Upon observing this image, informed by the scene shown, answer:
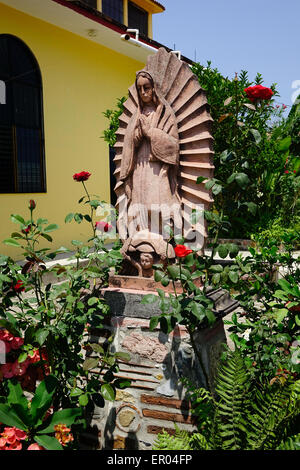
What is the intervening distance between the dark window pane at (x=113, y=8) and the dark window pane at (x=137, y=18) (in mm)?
446

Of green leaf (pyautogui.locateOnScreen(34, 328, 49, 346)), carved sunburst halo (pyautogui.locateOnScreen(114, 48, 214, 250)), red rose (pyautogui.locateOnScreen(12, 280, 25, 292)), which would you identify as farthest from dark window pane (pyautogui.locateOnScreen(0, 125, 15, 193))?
green leaf (pyautogui.locateOnScreen(34, 328, 49, 346))

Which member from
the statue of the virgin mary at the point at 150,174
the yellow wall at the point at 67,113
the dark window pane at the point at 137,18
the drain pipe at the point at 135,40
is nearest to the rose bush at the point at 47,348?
the statue of the virgin mary at the point at 150,174

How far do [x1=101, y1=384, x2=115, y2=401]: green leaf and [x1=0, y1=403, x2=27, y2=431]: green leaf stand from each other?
41 cm

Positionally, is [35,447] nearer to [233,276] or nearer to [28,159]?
[233,276]

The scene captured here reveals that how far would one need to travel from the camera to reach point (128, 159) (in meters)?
2.98

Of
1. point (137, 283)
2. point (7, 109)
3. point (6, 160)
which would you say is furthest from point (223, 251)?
point (7, 109)

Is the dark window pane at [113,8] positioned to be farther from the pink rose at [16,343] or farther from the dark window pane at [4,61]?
the pink rose at [16,343]

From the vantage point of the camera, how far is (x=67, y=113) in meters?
7.34

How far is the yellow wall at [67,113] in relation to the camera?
6387mm

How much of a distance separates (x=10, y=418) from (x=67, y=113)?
6540 millimetres

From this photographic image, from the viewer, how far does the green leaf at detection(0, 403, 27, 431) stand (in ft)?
5.05

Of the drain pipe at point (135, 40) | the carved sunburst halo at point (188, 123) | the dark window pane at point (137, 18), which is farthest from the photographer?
the dark window pane at point (137, 18)

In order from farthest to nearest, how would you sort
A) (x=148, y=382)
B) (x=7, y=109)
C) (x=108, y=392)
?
1. (x=7, y=109)
2. (x=148, y=382)
3. (x=108, y=392)

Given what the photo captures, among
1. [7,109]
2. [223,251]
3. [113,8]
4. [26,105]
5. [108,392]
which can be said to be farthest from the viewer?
[113,8]
